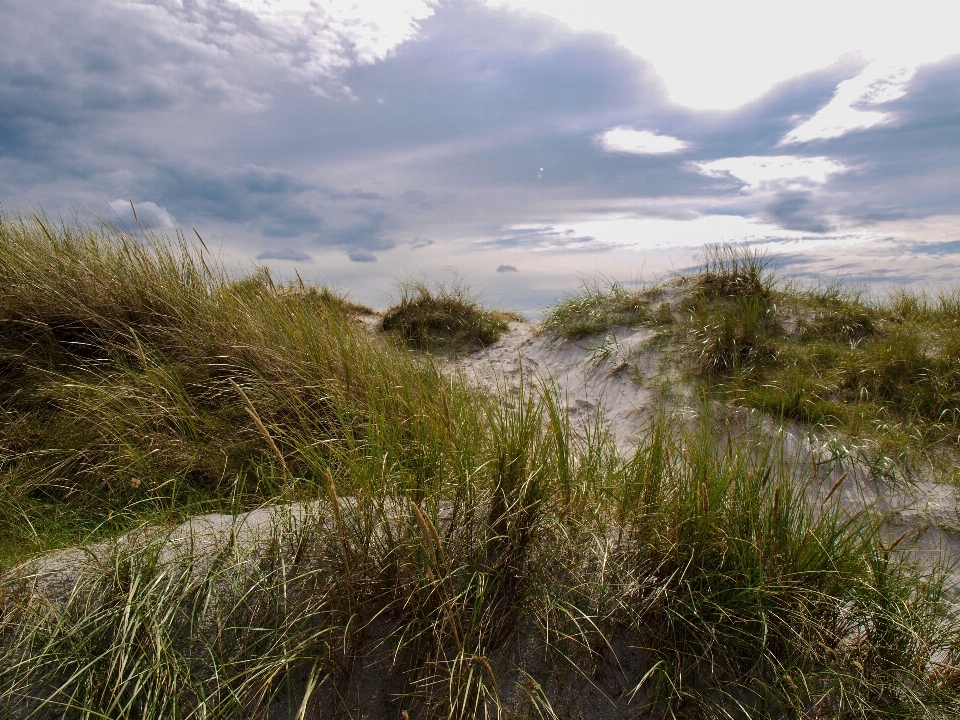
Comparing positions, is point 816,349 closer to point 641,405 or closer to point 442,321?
point 641,405

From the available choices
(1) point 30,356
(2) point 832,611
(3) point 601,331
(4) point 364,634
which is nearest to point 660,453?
(2) point 832,611

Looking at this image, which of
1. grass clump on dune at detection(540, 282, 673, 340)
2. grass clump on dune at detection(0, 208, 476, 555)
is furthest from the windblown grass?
grass clump on dune at detection(0, 208, 476, 555)

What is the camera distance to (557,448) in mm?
2518

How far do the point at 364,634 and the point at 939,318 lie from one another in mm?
6735

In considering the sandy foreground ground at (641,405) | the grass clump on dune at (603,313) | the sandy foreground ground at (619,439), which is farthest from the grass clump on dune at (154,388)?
the grass clump on dune at (603,313)

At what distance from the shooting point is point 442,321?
25.5 ft

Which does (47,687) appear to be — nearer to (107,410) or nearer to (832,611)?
(107,410)

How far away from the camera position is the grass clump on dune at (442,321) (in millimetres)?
7559

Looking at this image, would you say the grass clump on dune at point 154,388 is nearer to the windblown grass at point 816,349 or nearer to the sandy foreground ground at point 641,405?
the sandy foreground ground at point 641,405

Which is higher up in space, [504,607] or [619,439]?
[504,607]

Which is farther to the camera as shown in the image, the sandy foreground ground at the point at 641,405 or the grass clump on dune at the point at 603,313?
the grass clump on dune at the point at 603,313

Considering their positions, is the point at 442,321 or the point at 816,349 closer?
the point at 816,349

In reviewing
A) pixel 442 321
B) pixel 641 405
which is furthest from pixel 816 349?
pixel 442 321

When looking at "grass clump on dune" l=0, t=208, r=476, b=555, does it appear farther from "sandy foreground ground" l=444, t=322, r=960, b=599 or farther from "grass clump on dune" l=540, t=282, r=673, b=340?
"grass clump on dune" l=540, t=282, r=673, b=340
